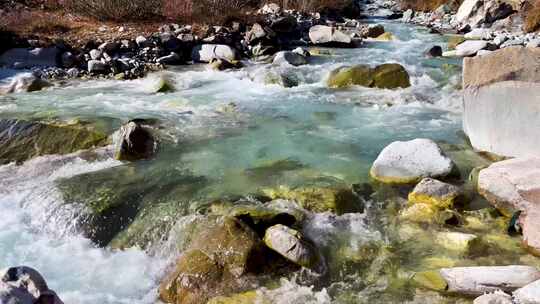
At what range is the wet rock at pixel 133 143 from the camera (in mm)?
7236

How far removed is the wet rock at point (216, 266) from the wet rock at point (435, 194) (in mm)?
1973

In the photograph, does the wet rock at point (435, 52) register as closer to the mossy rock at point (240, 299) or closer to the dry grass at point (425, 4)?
the mossy rock at point (240, 299)

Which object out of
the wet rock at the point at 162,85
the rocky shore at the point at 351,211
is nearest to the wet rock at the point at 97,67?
the wet rock at the point at 162,85

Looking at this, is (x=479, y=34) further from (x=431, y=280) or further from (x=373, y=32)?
(x=431, y=280)

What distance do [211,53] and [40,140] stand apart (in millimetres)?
6655

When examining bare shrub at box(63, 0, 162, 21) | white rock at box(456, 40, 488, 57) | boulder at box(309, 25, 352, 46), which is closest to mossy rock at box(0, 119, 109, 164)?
bare shrub at box(63, 0, 162, 21)

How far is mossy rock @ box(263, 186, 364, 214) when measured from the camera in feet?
18.8

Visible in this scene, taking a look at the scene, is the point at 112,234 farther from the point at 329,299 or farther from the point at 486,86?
the point at 486,86

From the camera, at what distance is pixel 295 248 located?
4777 millimetres

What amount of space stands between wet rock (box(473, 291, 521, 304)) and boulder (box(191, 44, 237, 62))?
33.7 ft

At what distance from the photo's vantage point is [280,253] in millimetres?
4812

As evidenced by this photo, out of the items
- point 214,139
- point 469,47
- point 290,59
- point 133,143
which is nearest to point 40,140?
point 133,143

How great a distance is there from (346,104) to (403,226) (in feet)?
14.9

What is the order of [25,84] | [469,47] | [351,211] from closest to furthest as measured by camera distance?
[351,211], [25,84], [469,47]
